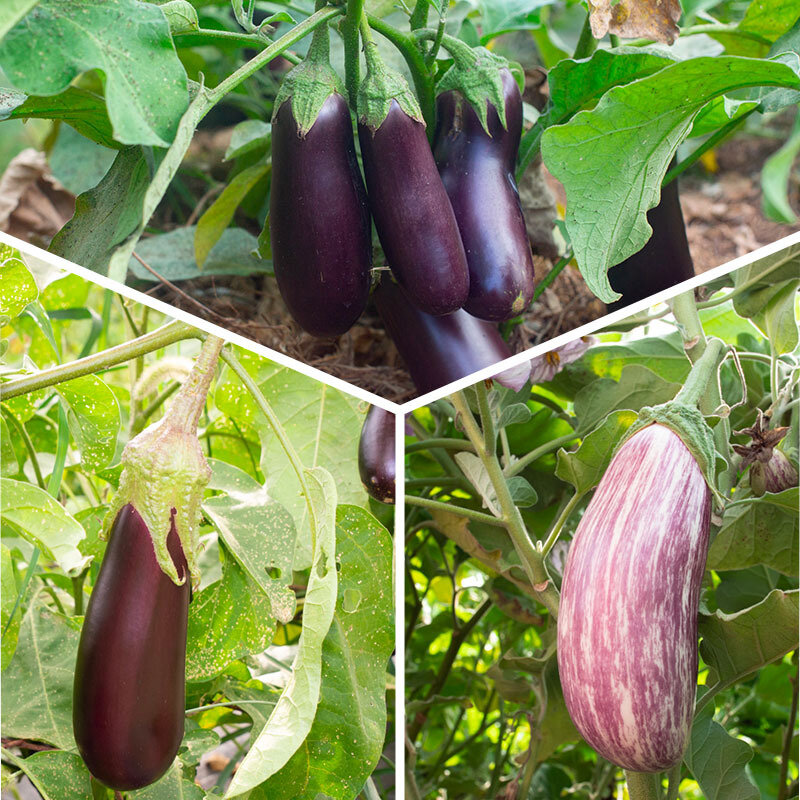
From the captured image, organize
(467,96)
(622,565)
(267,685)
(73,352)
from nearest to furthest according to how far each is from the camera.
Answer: (622,565) → (267,685) → (467,96) → (73,352)

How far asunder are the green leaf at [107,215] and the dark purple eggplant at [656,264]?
13.9 inches

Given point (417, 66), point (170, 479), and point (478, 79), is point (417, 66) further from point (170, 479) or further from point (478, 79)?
point (170, 479)

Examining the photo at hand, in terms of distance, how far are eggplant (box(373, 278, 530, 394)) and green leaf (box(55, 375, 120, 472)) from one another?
0.27m

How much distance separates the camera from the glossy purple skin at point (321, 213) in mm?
562

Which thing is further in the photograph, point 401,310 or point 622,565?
point 401,310

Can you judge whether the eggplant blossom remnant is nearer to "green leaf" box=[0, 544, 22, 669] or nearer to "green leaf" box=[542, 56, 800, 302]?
"green leaf" box=[542, 56, 800, 302]

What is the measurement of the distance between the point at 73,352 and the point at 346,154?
347mm

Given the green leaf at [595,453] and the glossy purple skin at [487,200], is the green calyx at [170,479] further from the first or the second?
the glossy purple skin at [487,200]

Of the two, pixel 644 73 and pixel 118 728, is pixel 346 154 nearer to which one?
pixel 644 73

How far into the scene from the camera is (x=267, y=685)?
526mm

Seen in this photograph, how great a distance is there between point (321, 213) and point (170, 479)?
0.23m

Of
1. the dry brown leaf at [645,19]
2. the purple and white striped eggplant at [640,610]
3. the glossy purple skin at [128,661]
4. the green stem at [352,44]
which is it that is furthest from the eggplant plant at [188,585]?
the dry brown leaf at [645,19]

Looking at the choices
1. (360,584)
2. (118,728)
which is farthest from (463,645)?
(118,728)

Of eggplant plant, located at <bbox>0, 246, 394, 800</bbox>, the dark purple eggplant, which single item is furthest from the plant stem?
the dark purple eggplant
